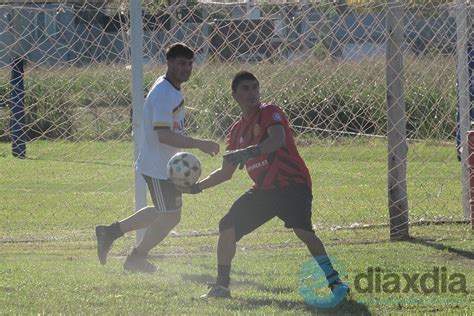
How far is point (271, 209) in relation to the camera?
7805 millimetres

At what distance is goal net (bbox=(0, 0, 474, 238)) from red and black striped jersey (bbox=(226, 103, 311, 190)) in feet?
11.7

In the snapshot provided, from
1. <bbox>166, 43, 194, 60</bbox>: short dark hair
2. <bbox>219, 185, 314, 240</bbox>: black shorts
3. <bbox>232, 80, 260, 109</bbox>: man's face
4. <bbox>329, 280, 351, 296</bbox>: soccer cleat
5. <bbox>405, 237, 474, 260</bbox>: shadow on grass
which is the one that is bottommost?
<bbox>405, 237, 474, 260</bbox>: shadow on grass

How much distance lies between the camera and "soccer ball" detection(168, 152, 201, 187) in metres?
7.87

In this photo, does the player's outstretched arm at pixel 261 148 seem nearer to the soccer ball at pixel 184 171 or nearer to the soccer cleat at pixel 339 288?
the soccer ball at pixel 184 171

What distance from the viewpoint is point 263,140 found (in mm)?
7715

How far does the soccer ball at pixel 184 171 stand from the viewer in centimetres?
787

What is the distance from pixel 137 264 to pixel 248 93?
2.02 metres

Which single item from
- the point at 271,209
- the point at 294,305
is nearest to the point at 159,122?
the point at 271,209

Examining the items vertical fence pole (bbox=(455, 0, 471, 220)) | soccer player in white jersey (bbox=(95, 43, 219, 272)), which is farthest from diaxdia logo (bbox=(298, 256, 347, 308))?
vertical fence pole (bbox=(455, 0, 471, 220))

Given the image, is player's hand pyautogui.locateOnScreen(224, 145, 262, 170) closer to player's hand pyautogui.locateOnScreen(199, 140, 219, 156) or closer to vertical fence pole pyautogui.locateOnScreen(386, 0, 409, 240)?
player's hand pyautogui.locateOnScreen(199, 140, 219, 156)

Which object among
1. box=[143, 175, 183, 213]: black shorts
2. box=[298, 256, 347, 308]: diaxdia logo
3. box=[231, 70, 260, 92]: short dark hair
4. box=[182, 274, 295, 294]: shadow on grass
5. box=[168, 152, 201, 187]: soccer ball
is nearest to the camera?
box=[298, 256, 347, 308]: diaxdia logo

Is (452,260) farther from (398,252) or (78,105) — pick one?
(78,105)

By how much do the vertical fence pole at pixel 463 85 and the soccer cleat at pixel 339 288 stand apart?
15.2ft

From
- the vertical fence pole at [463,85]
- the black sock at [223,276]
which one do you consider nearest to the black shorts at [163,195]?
the black sock at [223,276]
